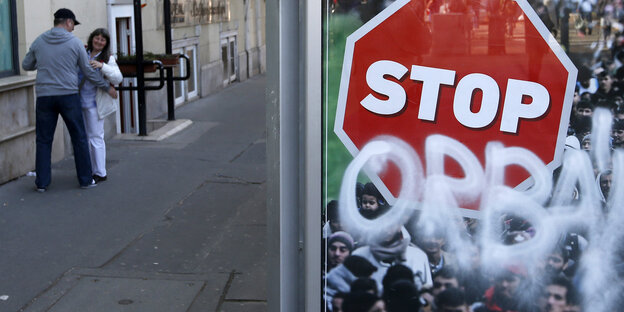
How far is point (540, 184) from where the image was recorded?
107 inches

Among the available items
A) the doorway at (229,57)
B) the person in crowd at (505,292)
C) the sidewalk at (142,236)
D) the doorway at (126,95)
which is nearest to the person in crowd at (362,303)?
the person in crowd at (505,292)

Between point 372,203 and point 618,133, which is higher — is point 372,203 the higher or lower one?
the lower one

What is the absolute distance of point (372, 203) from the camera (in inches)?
111

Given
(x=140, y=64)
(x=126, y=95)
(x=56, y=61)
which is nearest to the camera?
(x=56, y=61)

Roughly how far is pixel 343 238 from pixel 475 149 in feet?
1.72

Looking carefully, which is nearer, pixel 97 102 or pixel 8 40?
pixel 97 102

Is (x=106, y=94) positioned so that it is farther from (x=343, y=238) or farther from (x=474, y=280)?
(x=474, y=280)

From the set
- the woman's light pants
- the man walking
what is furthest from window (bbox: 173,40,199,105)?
the man walking

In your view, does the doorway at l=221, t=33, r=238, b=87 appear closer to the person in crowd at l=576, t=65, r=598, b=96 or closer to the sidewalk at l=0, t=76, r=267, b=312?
the sidewalk at l=0, t=76, r=267, b=312

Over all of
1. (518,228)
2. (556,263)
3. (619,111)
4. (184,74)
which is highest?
(619,111)

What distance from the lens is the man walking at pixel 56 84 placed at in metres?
7.81

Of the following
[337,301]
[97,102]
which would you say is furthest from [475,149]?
[97,102]

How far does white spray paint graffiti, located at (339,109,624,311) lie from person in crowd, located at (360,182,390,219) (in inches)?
0.8

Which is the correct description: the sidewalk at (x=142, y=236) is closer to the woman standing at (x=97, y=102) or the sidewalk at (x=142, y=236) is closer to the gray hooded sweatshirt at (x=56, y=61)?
the woman standing at (x=97, y=102)
